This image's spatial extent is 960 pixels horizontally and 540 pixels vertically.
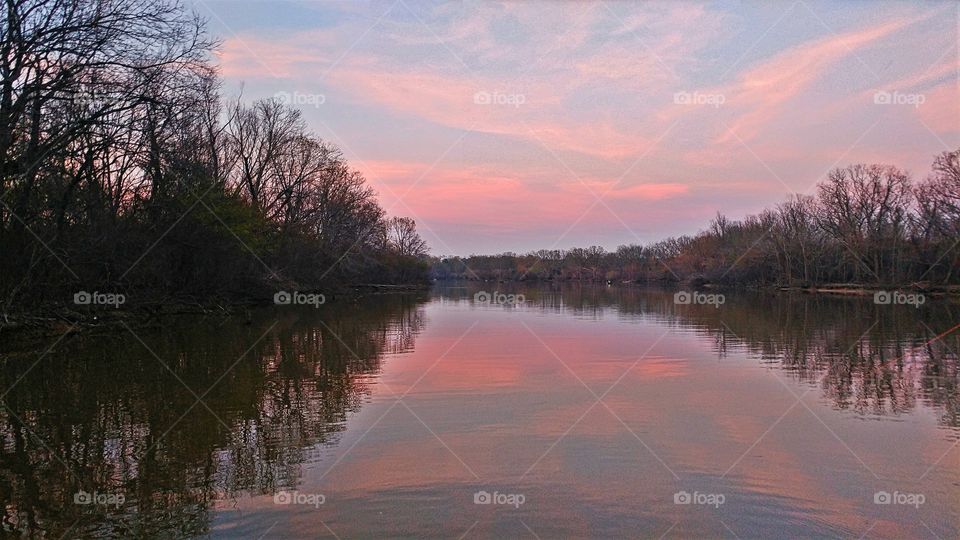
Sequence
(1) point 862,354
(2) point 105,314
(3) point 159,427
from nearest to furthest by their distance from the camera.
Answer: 1. (3) point 159,427
2. (1) point 862,354
3. (2) point 105,314

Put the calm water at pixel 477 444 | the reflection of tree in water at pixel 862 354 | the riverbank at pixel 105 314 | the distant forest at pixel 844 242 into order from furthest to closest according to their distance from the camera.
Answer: the distant forest at pixel 844 242, the riverbank at pixel 105 314, the reflection of tree in water at pixel 862 354, the calm water at pixel 477 444

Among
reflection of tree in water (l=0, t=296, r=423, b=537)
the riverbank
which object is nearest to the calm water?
reflection of tree in water (l=0, t=296, r=423, b=537)

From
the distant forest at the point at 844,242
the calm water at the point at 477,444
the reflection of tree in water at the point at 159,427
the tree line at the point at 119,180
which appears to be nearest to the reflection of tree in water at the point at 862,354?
the calm water at the point at 477,444

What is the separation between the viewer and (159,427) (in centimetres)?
889

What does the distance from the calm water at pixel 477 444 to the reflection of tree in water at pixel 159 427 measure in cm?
4

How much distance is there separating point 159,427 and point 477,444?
14.0ft

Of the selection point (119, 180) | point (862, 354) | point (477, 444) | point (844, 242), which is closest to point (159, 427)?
point (477, 444)

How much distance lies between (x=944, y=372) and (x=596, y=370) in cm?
715

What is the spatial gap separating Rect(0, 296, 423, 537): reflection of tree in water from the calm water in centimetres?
4

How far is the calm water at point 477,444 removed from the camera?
5809 mm

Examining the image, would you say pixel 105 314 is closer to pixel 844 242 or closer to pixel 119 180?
pixel 119 180

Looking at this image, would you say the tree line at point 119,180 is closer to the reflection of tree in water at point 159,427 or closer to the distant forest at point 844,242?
the reflection of tree in water at point 159,427

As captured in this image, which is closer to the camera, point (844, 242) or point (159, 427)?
point (159, 427)

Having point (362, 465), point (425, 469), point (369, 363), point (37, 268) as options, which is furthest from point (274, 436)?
point (37, 268)
